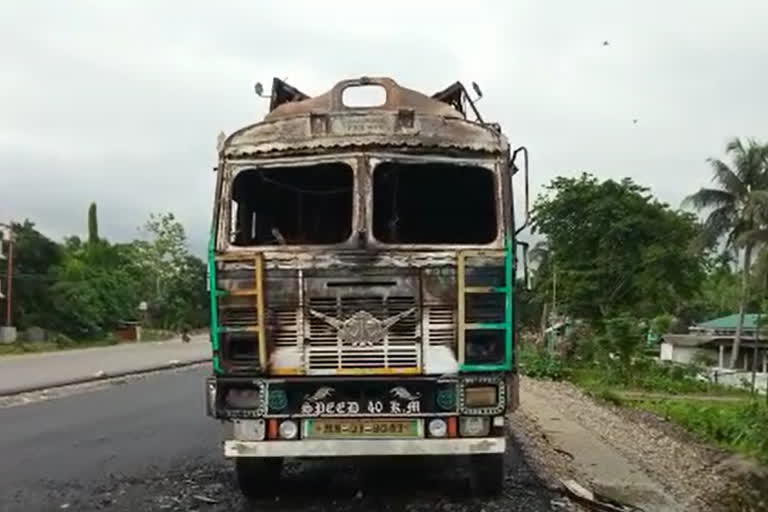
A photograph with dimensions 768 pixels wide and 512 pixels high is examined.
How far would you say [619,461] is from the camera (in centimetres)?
1088

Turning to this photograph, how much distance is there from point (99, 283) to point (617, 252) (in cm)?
3328

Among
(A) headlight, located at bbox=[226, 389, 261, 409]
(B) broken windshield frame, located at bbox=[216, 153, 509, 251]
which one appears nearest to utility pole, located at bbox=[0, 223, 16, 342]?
(B) broken windshield frame, located at bbox=[216, 153, 509, 251]

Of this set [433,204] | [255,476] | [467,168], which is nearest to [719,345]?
[433,204]

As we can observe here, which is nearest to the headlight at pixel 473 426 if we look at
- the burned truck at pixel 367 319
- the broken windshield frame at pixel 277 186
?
the burned truck at pixel 367 319

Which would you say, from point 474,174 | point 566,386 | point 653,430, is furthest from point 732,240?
point 474,174

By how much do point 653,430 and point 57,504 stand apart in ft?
33.6

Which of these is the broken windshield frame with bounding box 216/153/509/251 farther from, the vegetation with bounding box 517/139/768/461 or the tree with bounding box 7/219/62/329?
the tree with bounding box 7/219/62/329

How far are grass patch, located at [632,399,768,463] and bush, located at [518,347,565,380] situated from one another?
9.63m

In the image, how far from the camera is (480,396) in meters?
7.50

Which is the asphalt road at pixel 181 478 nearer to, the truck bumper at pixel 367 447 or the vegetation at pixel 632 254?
the truck bumper at pixel 367 447

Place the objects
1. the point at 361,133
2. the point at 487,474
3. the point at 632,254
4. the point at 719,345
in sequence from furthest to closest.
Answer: the point at 719,345 → the point at 632,254 → the point at 487,474 → the point at 361,133

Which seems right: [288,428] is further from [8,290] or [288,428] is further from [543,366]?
[8,290]

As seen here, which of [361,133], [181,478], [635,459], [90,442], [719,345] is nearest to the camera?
[361,133]

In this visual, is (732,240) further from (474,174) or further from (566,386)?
(474,174)
